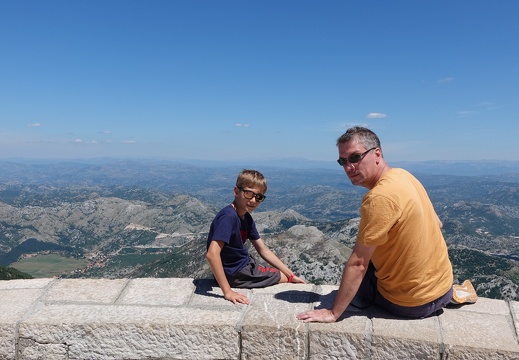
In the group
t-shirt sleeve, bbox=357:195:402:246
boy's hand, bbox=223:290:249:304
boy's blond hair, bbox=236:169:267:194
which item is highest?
boy's blond hair, bbox=236:169:267:194

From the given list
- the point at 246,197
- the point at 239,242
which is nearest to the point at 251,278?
the point at 239,242

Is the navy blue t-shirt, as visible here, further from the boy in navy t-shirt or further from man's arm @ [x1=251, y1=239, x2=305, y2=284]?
man's arm @ [x1=251, y1=239, x2=305, y2=284]

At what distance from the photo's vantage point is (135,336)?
4.33m

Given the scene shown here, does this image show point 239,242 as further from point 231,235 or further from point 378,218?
point 378,218

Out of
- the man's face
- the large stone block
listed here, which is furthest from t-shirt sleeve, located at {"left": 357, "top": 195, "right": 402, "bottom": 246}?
the large stone block

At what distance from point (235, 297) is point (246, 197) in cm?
141

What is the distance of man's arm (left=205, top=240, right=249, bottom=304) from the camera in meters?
5.06

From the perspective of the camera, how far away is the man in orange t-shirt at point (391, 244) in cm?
406

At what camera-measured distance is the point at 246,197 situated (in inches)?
221

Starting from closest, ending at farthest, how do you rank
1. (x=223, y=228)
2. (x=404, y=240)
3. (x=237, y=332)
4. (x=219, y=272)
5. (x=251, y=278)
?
(x=404, y=240)
(x=237, y=332)
(x=219, y=272)
(x=223, y=228)
(x=251, y=278)


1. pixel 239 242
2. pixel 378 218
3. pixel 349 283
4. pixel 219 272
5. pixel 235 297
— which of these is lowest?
pixel 235 297

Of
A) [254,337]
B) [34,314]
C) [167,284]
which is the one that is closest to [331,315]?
[254,337]

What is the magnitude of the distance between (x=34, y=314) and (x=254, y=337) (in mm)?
2661

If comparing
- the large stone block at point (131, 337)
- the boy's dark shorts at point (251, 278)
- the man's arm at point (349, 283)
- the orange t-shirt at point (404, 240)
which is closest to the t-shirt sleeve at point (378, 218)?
the orange t-shirt at point (404, 240)
